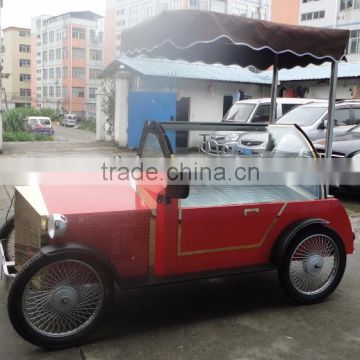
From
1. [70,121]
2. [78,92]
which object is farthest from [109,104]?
[78,92]

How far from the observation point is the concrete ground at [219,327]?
10.3 ft

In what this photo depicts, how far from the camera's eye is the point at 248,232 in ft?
12.3

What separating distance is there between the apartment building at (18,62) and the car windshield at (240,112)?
214ft

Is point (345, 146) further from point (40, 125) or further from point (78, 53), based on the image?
point (78, 53)

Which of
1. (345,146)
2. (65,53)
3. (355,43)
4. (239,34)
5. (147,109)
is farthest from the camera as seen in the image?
(65,53)

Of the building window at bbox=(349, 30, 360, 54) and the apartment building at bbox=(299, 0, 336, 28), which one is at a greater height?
the apartment building at bbox=(299, 0, 336, 28)

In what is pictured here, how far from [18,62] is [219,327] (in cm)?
7863

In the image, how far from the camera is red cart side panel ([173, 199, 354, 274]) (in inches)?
139

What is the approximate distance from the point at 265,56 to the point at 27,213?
3.91 m

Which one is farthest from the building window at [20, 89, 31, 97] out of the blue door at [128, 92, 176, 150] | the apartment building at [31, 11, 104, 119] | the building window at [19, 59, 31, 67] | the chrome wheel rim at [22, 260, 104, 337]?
the chrome wheel rim at [22, 260, 104, 337]

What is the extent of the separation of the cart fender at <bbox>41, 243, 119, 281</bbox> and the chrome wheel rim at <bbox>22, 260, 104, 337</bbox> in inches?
3.1

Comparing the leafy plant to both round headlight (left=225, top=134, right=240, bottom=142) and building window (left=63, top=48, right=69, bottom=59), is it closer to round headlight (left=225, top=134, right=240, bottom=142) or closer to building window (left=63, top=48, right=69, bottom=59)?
round headlight (left=225, top=134, right=240, bottom=142)

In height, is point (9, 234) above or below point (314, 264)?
above

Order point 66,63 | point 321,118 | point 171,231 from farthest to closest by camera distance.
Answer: point 66,63 < point 321,118 < point 171,231
